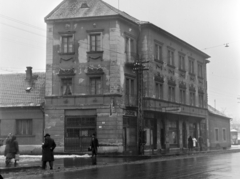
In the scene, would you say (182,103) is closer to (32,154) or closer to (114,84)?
(114,84)

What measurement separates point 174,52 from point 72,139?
15828 millimetres

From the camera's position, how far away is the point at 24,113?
37375 mm

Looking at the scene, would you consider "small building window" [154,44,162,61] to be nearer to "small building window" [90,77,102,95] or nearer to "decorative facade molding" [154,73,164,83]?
"decorative facade molding" [154,73,164,83]

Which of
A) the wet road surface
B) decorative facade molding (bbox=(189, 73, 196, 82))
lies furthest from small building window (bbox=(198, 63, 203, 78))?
the wet road surface

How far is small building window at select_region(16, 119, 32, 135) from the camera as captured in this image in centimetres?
3716

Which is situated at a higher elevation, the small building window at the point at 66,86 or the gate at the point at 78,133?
the small building window at the point at 66,86

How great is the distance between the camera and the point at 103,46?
35188 millimetres

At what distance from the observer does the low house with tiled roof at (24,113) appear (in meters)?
36.7

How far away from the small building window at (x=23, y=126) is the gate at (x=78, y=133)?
13.4ft

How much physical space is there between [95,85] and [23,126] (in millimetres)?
7994

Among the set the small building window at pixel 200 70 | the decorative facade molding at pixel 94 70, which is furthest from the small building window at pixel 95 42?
the small building window at pixel 200 70

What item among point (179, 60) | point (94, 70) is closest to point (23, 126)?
point (94, 70)

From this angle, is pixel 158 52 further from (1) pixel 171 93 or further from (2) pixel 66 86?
(2) pixel 66 86

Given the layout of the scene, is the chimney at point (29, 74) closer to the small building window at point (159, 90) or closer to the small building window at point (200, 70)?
the small building window at point (159, 90)
